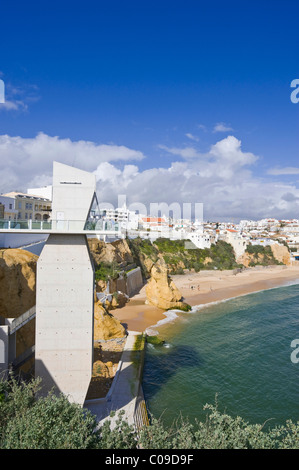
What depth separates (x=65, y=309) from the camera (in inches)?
527

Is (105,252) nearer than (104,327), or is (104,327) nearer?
(104,327)

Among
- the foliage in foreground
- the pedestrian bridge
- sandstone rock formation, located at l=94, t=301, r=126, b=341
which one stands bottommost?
sandstone rock formation, located at l=94, t=301, r=126, b=341

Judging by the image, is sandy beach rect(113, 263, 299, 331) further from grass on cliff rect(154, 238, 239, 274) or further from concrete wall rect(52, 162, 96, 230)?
concrete wall rect(52, 162, 96, 230)

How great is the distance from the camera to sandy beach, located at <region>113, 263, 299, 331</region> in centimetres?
3147

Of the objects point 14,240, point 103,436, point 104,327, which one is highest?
point 14,240

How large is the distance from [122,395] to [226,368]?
9545 millimetres

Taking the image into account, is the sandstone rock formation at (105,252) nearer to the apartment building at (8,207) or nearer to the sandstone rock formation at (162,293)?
the sandstone rock formation at (162,293)

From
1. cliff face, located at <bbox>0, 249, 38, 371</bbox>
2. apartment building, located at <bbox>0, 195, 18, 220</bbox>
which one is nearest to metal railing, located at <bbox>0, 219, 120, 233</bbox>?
cliff face, located at <bbox>0, 249, 38, 371</bbox>

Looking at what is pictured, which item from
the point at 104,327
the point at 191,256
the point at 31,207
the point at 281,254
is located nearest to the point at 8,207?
the point at 31,207

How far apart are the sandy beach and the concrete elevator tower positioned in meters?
14.6

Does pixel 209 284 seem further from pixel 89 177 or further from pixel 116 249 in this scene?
pixel 89 177

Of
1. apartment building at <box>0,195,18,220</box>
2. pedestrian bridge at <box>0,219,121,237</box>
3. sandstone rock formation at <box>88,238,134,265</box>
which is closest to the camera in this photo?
pedestrian bridge at <box>0,219,121,237</box>

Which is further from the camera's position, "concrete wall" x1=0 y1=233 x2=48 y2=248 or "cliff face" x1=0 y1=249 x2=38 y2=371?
"concrete wall" x1=0 y1=233 x2=48 y2=248

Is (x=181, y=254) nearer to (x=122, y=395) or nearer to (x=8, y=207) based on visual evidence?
(x=8, y=207)
